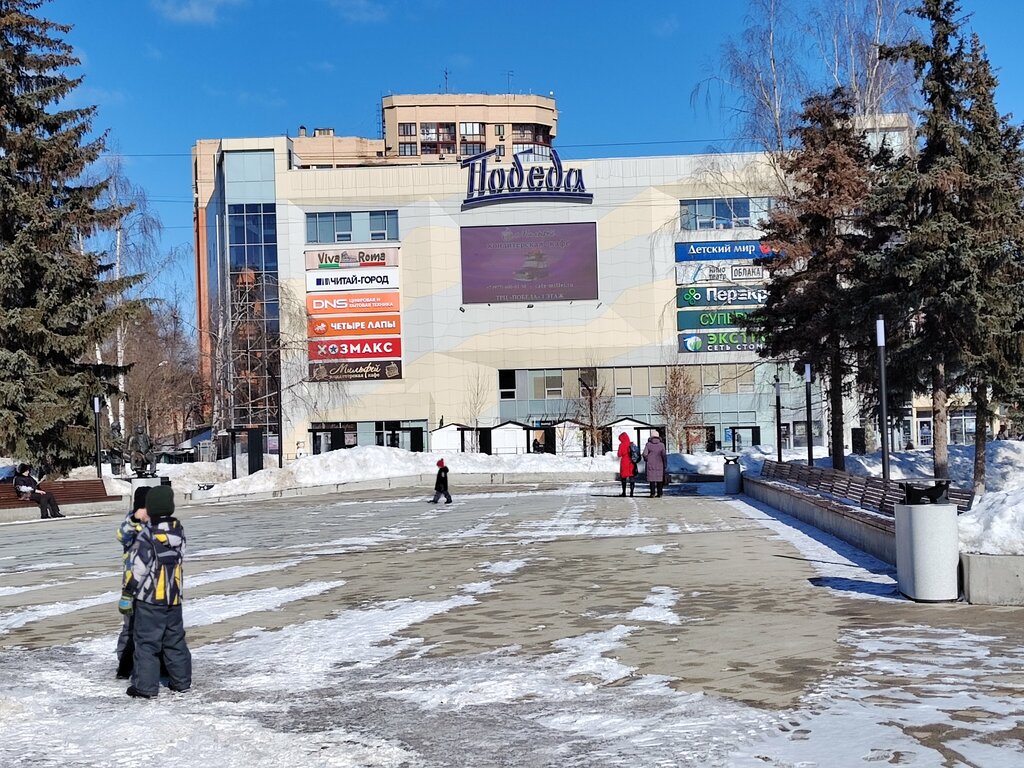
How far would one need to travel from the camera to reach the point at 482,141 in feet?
395

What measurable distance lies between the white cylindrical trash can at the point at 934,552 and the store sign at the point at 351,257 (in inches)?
2606

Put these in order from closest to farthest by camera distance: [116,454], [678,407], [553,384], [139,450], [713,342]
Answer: [116,454], [139,450], [678,407], [713,342], [553,384]

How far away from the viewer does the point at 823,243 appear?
1265 inches

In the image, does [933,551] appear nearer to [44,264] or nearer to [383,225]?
[44,264]

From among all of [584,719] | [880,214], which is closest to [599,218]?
[880,214]

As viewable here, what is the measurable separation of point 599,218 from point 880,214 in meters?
46.0

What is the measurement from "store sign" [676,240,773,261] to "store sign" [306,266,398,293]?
1855 centimetres

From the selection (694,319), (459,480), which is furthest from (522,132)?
(459,480)

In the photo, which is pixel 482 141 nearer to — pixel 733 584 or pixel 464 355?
pixel 464 355

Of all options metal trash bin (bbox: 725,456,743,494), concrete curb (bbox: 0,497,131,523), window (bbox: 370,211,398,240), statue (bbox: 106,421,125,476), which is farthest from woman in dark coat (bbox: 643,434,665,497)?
window (bbox: 370,211,398,240)

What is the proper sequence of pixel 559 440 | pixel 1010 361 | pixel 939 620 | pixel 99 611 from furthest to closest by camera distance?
pixel 559 440 < pixel 1010 361 < pixel 99 611 < pixel 939 620

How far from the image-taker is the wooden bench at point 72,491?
3009 cm

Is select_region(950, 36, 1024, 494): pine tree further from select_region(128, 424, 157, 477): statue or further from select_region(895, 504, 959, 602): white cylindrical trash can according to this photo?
select_region(128, 424, 157, 477): statue

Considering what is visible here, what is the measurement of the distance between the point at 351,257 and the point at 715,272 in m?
23.2
